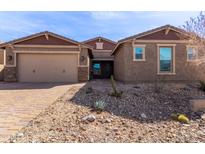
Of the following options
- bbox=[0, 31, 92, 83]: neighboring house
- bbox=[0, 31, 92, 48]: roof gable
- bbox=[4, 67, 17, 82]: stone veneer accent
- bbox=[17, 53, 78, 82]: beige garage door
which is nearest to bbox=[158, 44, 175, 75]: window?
bbox=[0, 31, 92, 83]: neighboring house

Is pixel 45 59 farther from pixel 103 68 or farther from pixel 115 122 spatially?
pixel 115 122

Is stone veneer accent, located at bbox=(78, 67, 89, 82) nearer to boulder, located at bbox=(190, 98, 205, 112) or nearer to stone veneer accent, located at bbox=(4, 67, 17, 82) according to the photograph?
stone veneer accent, located at bbox=(4, 67, 17, 82)

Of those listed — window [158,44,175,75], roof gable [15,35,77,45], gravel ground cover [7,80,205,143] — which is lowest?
gravel ground cover [7,80,205,143]

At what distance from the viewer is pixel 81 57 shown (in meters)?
19.1

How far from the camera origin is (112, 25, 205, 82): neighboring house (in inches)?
653

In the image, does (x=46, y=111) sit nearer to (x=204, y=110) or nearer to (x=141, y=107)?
(x=141, y=107)

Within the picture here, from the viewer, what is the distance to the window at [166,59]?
1678 centimetres

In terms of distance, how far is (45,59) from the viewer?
19281 millimetres

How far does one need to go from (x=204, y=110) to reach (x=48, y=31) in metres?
13.9

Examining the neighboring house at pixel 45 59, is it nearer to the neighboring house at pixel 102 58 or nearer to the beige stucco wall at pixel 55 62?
the beige stucco wall at pixel 55 62

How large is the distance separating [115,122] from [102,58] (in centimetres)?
2158

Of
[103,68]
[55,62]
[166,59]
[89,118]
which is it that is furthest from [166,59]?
[103,68]
